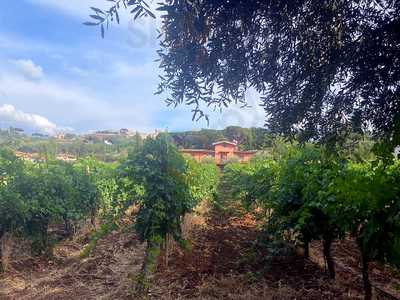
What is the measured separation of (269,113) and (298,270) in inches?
182

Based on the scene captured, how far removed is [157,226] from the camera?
6.98 meters

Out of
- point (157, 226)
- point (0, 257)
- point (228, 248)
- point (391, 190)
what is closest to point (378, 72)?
point (391, 190)

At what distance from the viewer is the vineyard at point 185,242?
17.9 ft

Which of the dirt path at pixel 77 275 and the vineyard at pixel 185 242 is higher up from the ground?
the vineyard at pixel 185 242

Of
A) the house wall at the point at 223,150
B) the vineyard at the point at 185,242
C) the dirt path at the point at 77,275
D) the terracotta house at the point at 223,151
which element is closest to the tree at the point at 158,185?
the vineyard at the point at 185,242

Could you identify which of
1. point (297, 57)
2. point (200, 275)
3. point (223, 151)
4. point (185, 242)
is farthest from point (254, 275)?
point (223, 151)

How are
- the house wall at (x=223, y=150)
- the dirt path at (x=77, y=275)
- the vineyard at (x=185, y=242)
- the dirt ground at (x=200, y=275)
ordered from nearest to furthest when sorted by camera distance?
1. the vineyard at (x=185, y=242)
2. the dirt ground at (x=200, y=275)
3. the dirt path at (x=77, y=275)
4. the house wall at (x=223, y=150)

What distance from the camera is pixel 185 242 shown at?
24.4ft

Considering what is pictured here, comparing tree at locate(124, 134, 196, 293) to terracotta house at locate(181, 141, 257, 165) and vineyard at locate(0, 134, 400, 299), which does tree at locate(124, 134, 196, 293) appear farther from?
terracotta house at locate(181, 141, 257, 165)

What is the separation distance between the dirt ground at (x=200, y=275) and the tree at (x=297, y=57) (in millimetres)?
3485

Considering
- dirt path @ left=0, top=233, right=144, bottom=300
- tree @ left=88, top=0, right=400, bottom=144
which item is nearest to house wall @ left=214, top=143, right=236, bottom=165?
dirt path @ left=0, top=233, right=144, bottom=300

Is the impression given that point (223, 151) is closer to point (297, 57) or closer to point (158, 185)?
point (158, 185)

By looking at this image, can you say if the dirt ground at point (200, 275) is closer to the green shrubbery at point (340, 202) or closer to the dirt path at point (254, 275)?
the dirt path at point (254, 275)

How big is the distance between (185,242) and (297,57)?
492cm
